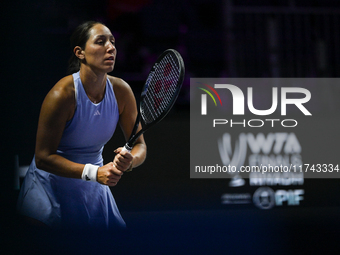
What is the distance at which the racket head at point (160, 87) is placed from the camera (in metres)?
1.41

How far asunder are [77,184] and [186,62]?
186cm

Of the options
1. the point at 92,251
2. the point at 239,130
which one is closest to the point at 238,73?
the point at 239,130

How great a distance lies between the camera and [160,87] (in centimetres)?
148

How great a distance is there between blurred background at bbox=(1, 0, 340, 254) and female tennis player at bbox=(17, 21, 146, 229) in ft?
1.86

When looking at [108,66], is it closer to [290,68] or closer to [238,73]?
[238,73]

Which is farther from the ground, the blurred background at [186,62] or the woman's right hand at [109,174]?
the blurred background at [186,62]

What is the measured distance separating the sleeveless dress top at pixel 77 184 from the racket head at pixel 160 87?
129 millimetres

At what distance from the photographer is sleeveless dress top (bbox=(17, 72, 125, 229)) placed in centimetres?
144

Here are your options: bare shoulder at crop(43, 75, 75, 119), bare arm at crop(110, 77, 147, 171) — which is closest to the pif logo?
bare arm at crop(110, 77, 147, 171)

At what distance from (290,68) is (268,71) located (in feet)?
0.63

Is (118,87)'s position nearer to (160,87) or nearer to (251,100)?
(160,87)

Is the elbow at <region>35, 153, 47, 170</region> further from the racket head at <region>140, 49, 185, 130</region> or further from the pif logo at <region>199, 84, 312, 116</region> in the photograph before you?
the pif logo at <region>199, 84, 312, 116</region>

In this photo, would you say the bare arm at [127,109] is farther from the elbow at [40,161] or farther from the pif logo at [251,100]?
the pif logo at [251,100]

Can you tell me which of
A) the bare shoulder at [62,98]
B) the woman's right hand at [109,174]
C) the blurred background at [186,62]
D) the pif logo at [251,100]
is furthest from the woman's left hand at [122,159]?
the pif logo at [251,100]
